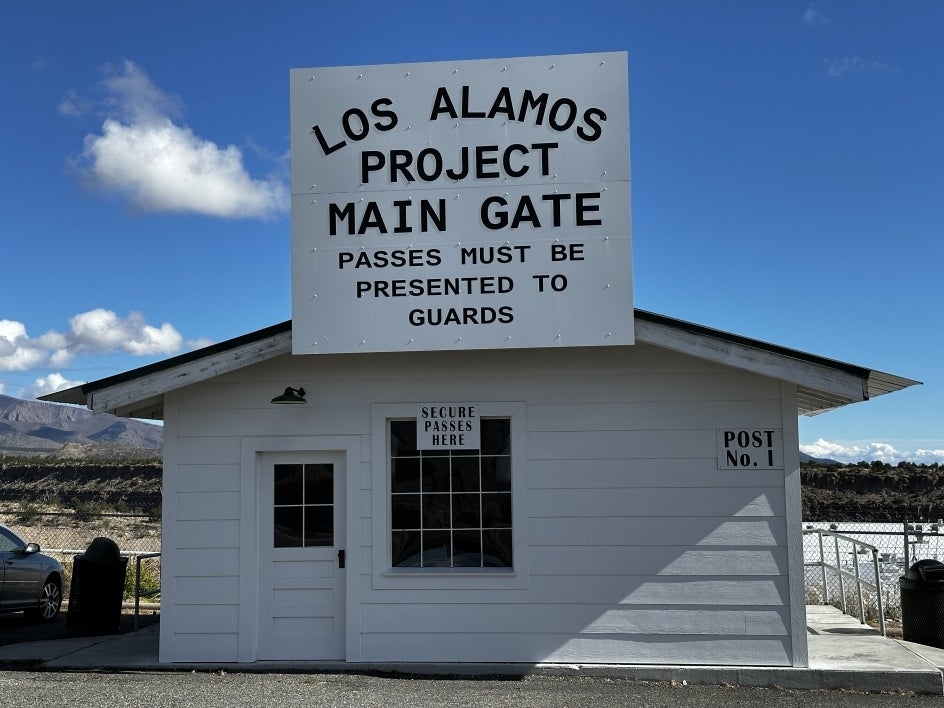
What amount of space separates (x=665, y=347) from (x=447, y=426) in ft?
7.13

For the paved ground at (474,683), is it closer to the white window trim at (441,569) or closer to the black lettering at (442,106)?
the white window trim at (441,569)

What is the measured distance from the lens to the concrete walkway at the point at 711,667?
838 centimetres

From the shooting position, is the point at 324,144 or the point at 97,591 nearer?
the point at 324,144

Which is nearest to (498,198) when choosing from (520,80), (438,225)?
(438,225)

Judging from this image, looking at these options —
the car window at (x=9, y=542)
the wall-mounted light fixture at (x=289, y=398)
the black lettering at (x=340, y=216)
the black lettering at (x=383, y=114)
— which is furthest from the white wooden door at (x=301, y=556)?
the car window at (x=9, y=542)

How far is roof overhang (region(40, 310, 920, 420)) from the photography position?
8.45m

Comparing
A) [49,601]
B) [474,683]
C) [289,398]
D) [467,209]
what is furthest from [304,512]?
[49,601]

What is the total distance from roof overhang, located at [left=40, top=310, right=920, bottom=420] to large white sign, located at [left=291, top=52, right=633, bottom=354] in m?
0.33

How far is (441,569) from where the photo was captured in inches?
356

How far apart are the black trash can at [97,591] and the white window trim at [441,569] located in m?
4.18

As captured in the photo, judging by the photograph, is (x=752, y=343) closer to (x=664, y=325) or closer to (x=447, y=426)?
(x=664, y=325)

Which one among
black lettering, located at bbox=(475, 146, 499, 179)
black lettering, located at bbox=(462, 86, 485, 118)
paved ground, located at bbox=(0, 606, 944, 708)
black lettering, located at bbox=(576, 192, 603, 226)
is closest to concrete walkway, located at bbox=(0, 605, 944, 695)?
paved ground, located at bbox=(0, 606, 944, 708)

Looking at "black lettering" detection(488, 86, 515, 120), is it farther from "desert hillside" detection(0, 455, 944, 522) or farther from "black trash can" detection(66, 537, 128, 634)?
"desert hillside" detection(0, 455, 944, 522)

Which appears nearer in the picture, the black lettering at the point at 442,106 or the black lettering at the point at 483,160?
the black lettering at the point at 483,160
